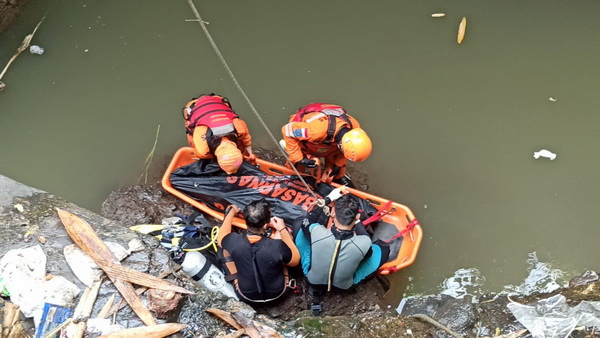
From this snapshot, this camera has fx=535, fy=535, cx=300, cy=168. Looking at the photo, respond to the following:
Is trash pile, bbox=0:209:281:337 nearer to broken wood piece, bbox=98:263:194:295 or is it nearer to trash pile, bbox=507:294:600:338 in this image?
broken wood piece, bbox=98:263:194:295

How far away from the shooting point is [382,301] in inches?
172

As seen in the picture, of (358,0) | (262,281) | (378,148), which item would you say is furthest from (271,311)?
(358,0)

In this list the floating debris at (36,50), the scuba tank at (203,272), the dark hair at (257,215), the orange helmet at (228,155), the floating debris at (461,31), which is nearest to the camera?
the dark hair at (257,215)

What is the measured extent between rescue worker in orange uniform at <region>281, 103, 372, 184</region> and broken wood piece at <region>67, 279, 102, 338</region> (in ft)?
6.03

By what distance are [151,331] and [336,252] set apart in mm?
1335

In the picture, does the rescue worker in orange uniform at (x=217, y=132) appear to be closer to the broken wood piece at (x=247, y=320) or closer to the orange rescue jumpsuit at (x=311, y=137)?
the orange rescue jumpsuit at (x=311, y=137)

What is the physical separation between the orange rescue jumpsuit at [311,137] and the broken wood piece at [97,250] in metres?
1.65

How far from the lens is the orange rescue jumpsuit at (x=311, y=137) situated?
4.05 m

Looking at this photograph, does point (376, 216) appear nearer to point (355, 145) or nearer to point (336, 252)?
point (355, 145)

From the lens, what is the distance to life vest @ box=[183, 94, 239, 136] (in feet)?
13.4

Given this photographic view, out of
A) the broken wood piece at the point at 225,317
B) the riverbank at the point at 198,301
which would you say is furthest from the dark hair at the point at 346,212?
the broken wood piece at the point at 225,317

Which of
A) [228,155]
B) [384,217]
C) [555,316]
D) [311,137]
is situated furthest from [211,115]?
[555,316]

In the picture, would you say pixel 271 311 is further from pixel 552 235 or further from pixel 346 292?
pixel 552 235

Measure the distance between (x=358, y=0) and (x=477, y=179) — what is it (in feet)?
8.00
